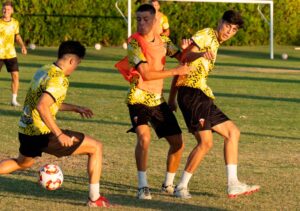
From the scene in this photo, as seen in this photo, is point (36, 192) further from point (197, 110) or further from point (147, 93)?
point (197, 110)

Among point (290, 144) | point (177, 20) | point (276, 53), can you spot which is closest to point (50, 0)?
point (177, 20)

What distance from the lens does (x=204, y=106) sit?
1020 centimetres

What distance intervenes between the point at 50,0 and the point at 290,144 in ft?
94.0

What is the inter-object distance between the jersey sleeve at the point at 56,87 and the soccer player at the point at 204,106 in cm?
152

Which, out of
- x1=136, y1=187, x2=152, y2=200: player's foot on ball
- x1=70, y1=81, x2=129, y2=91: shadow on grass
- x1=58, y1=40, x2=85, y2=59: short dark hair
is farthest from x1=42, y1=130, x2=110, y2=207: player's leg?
x1=70, y1=81, x2=129, y2=91: shadow on grass

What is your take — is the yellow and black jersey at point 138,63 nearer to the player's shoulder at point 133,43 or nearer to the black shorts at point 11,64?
the player's shoulder at point 133,43

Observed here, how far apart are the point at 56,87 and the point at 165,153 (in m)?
4.05

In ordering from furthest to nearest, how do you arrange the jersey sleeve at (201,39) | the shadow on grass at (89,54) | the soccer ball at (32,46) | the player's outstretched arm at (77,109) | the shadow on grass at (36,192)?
the soccer ball at (32,46)
the shadow on grass at (89,54)
the jersey sleeve at (201,39)
the shadow on grass at (36,192)
the player's outstretched arm at (77,109)

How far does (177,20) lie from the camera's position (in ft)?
145

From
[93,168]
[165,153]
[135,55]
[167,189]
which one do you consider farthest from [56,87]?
[165,153]

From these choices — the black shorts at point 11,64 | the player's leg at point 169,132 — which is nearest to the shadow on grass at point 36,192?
the player's leg at point 169,132

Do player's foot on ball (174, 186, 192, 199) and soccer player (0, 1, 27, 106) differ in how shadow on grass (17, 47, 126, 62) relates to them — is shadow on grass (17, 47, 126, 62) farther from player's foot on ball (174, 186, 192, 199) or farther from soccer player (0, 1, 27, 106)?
player's foot on ball (174, 186, 192, 199)

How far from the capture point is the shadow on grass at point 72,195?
31.5 ft

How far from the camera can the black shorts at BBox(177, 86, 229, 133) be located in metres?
10.1
